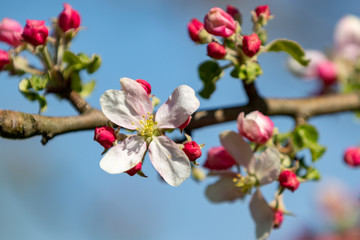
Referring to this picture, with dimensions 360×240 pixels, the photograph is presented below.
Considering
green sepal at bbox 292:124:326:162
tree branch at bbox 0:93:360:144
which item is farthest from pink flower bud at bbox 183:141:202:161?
→ green sepal at bbox 292:124:326:162

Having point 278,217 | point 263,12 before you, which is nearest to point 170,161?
point 278,217

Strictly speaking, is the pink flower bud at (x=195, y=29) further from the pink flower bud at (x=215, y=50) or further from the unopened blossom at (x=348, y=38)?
the unopened blossom at (x=348, y=38)

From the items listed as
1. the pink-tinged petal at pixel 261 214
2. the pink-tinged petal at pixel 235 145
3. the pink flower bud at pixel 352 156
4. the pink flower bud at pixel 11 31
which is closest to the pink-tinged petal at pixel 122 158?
the pink-tinged petal at pixel 235 145

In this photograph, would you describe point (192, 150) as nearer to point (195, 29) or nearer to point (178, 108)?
point (178, 108)

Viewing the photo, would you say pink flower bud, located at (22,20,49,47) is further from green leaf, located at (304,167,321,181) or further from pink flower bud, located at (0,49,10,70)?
green leaf, located at (304,167,321,181)

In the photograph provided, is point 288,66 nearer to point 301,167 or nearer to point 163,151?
point 301,167
